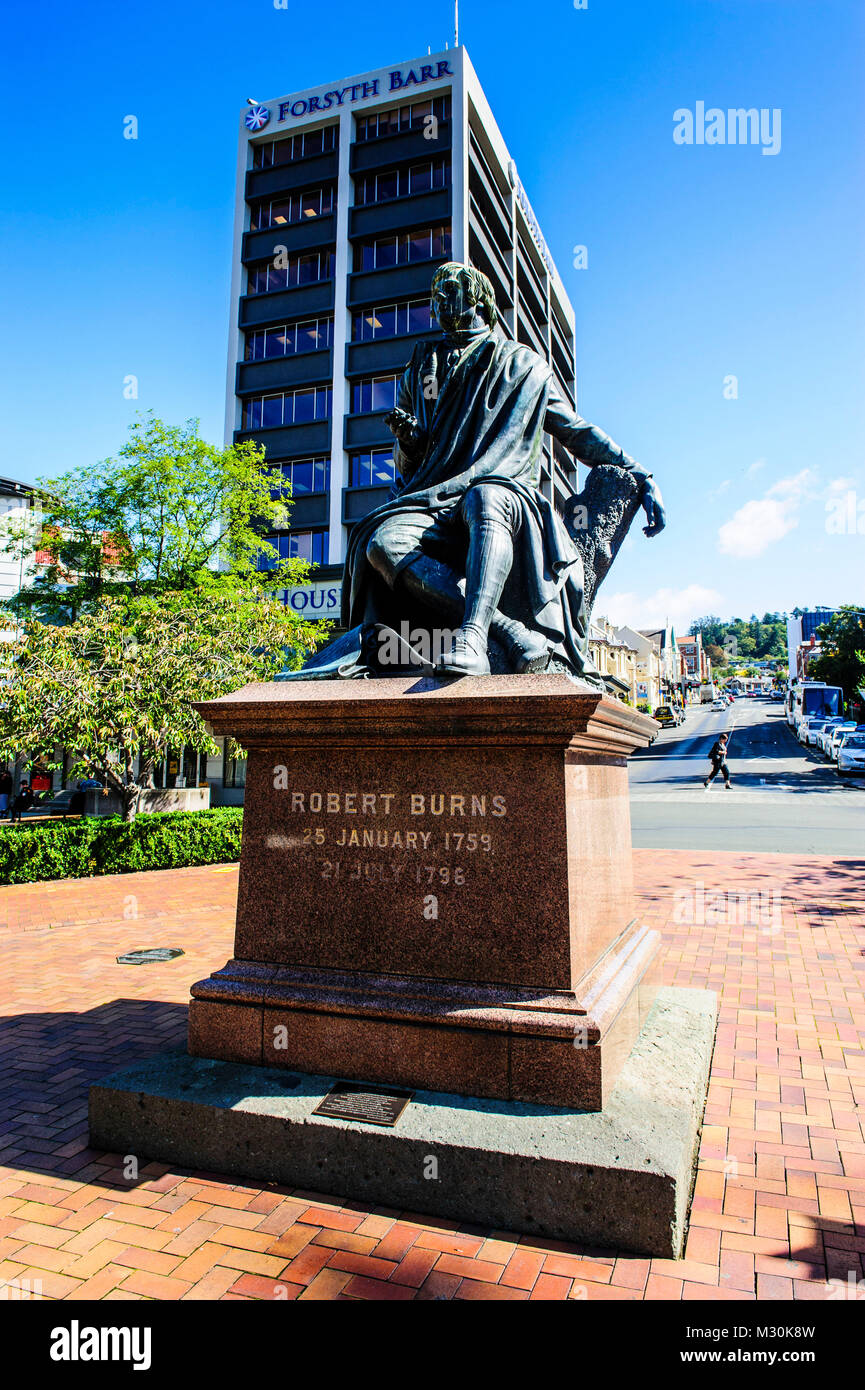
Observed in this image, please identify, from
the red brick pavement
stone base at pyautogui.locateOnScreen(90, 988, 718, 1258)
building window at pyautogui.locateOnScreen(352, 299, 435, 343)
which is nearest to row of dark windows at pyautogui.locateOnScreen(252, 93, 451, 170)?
Answer: building window at pyautogui.locateOnScreen(352, 299, 435, 343)

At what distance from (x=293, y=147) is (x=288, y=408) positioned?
43.2ft

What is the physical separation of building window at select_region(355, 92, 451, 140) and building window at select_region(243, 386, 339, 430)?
1156 centimetres

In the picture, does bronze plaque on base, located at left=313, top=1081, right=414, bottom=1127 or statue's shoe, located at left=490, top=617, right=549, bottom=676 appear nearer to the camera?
bronze plaque on base, located at left=313, top=1081, right=414, bottom=1127

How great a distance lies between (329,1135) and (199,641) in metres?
11.4

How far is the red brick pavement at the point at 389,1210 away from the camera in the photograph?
2.47 meters

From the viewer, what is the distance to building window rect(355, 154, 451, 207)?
33562mm

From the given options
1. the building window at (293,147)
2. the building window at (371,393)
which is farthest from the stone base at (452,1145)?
the building window at (293,147)

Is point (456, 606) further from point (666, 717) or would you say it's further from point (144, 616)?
point (666, 717)

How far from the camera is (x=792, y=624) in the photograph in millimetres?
126312

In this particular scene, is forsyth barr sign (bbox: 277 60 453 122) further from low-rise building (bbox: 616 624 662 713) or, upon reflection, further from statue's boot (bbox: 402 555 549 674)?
low-rise building (bbox: 616 624 662 713)

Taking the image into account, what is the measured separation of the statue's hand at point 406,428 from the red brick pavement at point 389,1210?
3.93 meters

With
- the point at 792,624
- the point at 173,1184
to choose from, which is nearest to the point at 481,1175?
the point at 173,1184
